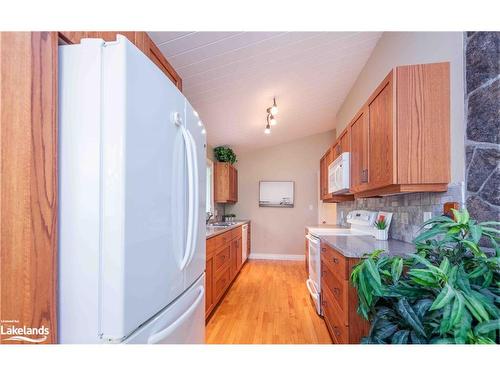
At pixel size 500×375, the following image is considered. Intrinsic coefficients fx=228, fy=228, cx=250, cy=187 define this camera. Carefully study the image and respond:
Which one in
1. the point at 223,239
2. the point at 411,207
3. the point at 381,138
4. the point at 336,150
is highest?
the point at 336,150

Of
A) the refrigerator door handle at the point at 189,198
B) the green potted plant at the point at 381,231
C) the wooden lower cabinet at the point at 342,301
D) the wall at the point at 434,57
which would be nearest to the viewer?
the refrigerator door handle at the point at 189,198

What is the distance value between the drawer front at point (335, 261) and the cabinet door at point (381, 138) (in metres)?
0.59

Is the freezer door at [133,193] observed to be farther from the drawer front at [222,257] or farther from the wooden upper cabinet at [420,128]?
the drawer front at [222,257]

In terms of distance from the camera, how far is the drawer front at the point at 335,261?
59.0 inches

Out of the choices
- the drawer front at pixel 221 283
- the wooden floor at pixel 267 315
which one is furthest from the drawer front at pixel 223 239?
the wooden floor at pixel 267 315

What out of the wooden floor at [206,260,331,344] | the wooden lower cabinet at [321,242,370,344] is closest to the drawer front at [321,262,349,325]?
the wooden lower cabinet at [321,242,370,344]

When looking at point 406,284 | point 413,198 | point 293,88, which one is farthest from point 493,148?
point 293,88

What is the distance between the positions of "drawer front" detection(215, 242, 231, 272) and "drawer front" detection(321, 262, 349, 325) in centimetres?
114

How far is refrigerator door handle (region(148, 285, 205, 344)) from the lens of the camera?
75 cm

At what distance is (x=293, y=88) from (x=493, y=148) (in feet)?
7.48

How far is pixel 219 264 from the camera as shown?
2.69m

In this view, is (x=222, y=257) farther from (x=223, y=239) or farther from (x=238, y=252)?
(x=238, y=252)

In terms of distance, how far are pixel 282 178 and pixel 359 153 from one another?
3266 millimetres

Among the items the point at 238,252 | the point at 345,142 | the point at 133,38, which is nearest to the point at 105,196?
the point at 133,38
